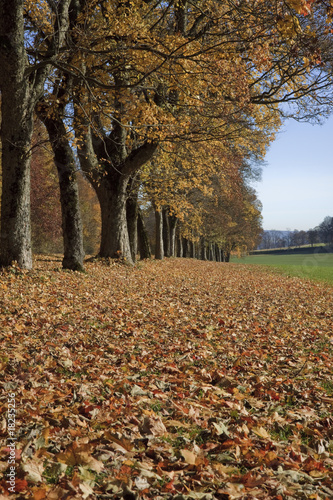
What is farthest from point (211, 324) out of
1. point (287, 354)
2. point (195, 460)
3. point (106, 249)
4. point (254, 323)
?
point (106, 249)

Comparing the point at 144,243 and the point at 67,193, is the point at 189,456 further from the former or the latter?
the point at 144,243

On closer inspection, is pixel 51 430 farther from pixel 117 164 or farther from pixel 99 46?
pixel 117 164

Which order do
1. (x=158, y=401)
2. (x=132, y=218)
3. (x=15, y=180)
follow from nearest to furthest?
(x=158, y=401)
(x=15, y=180)
(x=132, y=218)

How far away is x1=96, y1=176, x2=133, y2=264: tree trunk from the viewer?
1689 cm

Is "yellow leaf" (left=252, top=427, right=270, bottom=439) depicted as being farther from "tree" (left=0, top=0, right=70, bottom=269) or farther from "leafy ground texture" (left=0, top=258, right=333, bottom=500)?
"tree" (left=0, top=0, right=70, bottom=269)

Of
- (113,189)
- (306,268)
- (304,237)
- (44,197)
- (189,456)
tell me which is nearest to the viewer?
(189,456)

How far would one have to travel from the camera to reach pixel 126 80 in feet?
47.8

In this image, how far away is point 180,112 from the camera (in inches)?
665

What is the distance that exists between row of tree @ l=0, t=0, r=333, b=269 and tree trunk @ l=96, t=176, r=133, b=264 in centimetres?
4

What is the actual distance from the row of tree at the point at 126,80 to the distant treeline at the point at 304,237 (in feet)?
199

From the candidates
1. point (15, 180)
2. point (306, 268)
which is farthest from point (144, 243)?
point (306, 268)

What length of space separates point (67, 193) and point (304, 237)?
15130 centimetres

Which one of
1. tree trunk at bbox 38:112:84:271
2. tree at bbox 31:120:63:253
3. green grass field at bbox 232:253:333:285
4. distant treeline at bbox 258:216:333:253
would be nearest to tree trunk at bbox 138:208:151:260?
tree at bbox 31:120:63:253

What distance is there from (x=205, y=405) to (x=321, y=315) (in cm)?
780
